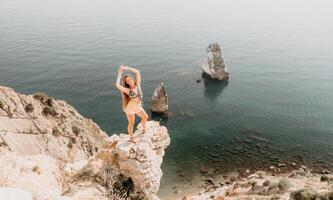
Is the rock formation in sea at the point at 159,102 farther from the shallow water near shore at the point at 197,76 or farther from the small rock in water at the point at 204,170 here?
the small rock in water at the point at 204,170

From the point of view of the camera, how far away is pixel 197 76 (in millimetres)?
80875

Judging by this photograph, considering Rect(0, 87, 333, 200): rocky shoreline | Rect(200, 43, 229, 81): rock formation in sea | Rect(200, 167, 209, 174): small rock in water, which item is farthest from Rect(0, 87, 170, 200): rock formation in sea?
Rect(200, 43, 229, 81): rock formation in sea

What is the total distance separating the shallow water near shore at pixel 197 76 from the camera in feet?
157

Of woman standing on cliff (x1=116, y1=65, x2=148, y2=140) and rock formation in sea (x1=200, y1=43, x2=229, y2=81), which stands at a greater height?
woman standing on cliff (x1=116, y1=65, x2=148, y2=140)

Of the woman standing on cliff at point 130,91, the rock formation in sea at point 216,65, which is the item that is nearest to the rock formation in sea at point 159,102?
the rock formation in sea at point 216,65

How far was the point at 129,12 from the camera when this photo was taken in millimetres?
167750

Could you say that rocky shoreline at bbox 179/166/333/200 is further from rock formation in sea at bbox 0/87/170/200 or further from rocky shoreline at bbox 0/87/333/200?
rock formation in sea at bbox 0/87/170/200

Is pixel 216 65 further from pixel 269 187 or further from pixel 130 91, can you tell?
pixel 130 91

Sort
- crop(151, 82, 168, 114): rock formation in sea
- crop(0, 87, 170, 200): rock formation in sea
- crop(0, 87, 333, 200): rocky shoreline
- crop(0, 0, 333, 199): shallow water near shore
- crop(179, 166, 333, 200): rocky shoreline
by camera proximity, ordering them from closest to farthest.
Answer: crop(0, 87, 170, 200): rock formation in sea → crop(0, 87, 333, 200): rocky shoreline → crop(179, 166, 333, 200): rocky shoreline → crop(0, 0, 333, 199): shallow water near shore → crop(151, 82, 168, 114): rock formation in sea

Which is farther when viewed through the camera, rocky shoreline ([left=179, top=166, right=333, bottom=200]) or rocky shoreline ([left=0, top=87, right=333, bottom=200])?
rocky shoreline ([left=179, top=166, right=333, bottom=200])

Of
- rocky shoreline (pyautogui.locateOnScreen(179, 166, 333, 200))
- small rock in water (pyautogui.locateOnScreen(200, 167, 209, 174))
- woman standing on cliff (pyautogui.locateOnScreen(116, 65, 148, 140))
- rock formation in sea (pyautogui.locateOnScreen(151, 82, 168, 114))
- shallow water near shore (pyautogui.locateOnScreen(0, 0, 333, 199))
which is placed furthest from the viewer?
rock formation in sea (pyautogui.locateOnScreen(151, 82, 168, 114))

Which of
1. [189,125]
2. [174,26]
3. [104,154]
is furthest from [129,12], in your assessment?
[104,154]

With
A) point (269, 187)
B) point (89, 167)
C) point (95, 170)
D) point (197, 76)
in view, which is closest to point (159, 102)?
point (197, 76)

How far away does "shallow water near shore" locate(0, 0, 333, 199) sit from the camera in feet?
157
